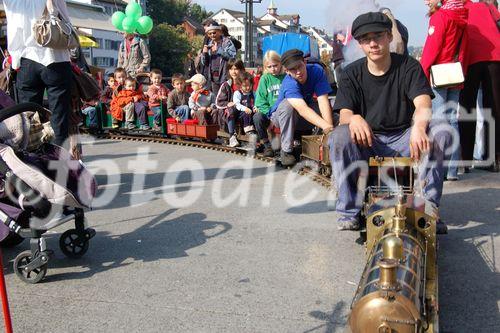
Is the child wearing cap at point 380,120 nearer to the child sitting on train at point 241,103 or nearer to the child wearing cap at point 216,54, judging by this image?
the child sitting on train at point 241,103

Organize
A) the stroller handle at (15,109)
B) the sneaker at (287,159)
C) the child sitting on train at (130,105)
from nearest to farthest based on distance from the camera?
the stroller handle at (15,109) < the sneaker at (287,159) < the child sitting on train at (130,105)

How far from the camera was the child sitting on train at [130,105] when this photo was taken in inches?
472

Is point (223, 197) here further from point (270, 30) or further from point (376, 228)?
point (270, 30)

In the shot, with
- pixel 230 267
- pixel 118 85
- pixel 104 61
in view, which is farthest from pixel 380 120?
pixel 104 61

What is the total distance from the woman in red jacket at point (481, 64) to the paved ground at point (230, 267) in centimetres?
104

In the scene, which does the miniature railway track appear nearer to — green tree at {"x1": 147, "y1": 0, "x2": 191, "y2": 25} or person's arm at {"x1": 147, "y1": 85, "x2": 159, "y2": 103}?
person's arm at {"x1": 147, "y1": 85, "x2": 159, "y2": 103}

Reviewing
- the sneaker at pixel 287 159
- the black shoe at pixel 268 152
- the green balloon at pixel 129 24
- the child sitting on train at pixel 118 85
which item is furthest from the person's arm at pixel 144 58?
the sneaker at pixel 287 159

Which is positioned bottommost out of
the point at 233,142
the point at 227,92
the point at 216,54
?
the point at 233,142

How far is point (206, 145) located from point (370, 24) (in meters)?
6.06

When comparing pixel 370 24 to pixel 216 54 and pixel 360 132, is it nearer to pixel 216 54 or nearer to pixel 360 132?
pixel 360 132

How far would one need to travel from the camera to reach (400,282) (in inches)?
90.0

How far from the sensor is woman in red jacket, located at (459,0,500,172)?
23.2 ft

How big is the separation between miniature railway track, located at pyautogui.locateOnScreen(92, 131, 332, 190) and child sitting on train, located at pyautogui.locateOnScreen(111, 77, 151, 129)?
12.3 inches

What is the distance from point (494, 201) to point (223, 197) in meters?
2.72
